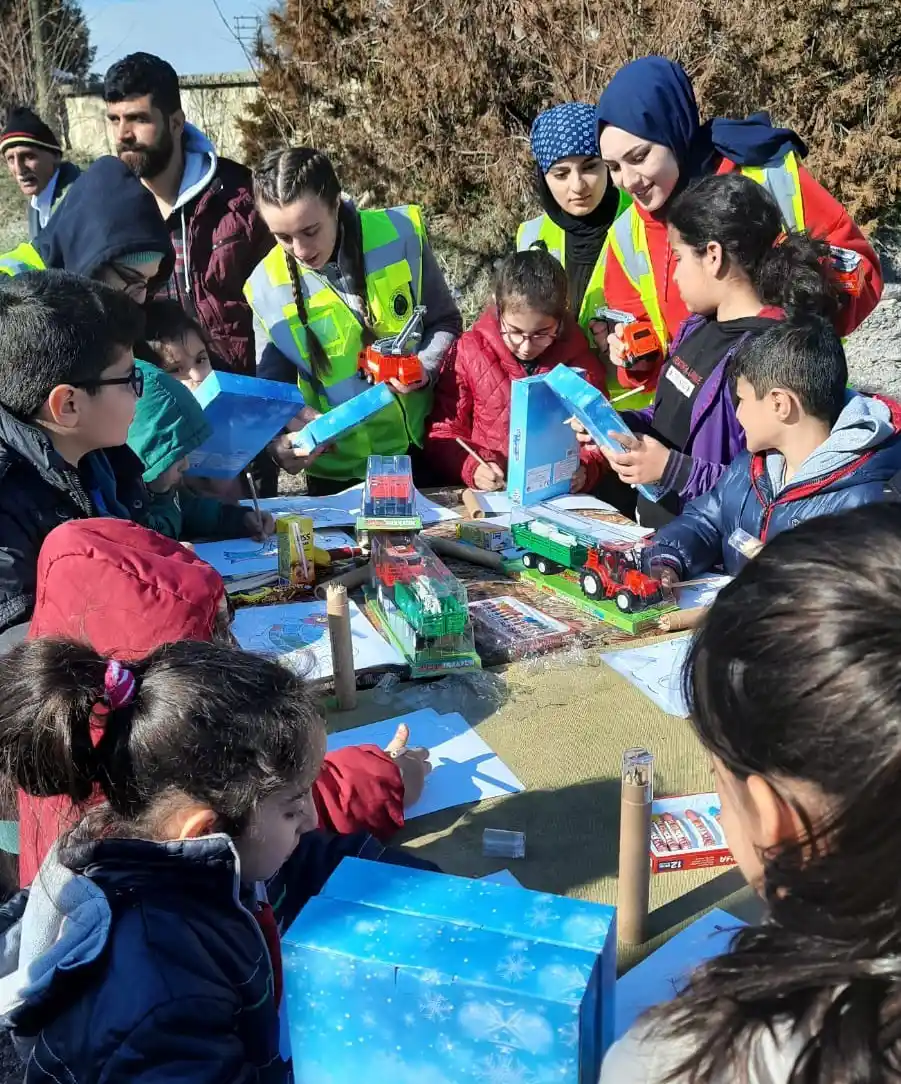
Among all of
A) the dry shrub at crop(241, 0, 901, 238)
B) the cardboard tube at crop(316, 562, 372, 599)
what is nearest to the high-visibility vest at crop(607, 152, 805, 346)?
the cardboard tube at crop(316, 562, 372, 599)

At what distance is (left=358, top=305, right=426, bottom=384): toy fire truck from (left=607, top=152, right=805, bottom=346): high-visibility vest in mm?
734

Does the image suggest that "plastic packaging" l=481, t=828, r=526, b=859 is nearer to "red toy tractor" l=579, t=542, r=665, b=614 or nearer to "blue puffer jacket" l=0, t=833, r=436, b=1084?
"blue puffer jacket" l=0, t=833, r=436, b=1084

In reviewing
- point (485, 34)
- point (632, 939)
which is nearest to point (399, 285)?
point (632, 939)

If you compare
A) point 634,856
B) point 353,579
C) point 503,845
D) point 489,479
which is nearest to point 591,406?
point 489,479

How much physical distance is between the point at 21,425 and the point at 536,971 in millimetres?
1589

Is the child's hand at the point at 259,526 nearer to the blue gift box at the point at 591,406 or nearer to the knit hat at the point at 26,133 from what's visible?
the blue gift box at the point at 591,406

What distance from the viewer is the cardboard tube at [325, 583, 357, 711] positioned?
6.20ft

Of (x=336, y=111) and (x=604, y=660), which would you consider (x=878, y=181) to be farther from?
(x=604, y=660)

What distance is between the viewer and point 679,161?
3.02m

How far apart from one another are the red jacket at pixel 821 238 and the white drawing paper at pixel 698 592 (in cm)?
95

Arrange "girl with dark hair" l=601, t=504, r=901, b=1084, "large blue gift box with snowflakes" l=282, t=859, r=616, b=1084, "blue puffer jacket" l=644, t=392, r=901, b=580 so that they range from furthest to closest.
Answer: "blue puffer jacket" l=644, t=392, r=901, b=580 → "large blue gift box with snowflakes" l=282, t=859, r=616, b=1084 → "girl with dark hair" l=601, t=504, r=901, b=1084

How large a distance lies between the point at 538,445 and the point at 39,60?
12619 millimetres

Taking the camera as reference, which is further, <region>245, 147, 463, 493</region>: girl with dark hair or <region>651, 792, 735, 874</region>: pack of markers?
<region>245, 147, 463, 493</region>: girl with dark hair

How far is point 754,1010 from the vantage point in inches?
30.5
